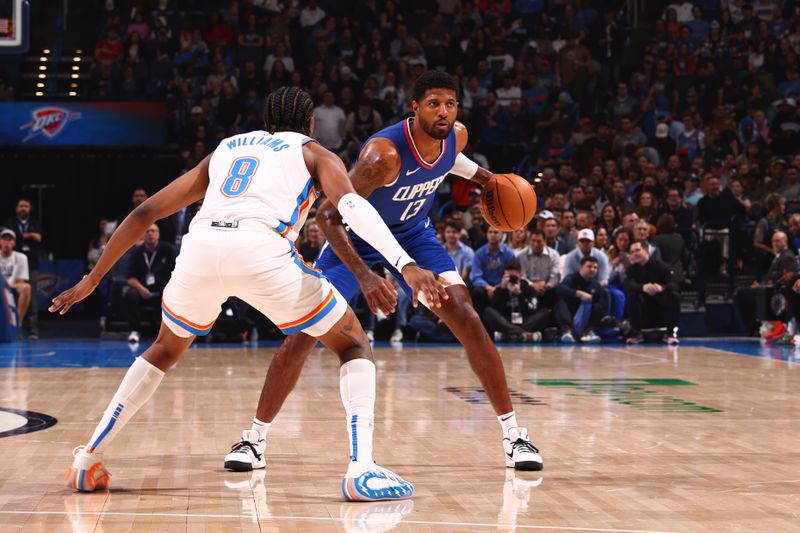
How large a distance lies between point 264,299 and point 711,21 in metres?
17.0

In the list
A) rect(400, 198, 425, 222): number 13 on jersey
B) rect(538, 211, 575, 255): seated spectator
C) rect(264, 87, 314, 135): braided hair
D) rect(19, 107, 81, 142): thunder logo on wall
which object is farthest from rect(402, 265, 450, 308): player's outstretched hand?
rect(19, 107, 81, 142): thunder logo on wall

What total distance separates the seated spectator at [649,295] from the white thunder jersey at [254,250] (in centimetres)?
949

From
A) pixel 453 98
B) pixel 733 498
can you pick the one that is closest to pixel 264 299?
pixel 453 98

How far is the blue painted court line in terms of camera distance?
10.7 m

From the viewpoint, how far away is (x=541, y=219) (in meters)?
14.3

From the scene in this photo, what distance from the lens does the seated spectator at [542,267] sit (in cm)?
1378

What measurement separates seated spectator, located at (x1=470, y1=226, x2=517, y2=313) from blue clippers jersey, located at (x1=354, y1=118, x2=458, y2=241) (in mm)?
7756

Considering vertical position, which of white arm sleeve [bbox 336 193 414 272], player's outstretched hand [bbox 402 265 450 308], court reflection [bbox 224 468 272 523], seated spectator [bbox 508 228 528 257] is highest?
seated spectator [bbox 508 228 528 257]

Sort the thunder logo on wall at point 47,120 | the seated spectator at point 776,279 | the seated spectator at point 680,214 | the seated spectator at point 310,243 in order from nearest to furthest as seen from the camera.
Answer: the seated spectator at point 310,243 < the seated spectator at point 776,279 < the seated spectator at point 680,214 < the thunder logo on wall at point 47,120

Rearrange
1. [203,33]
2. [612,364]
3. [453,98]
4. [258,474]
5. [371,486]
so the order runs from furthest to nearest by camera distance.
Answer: [203,33] → [612,364] → [453,98] → [258,474] → [371,486]

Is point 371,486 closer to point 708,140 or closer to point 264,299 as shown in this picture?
point 264,299

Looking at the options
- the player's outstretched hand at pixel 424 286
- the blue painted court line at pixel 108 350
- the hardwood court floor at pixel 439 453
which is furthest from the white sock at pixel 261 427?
the blue painted court line at pixel 108 350

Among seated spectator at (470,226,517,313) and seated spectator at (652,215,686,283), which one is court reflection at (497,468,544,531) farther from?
seated spectator at (652,215,686,283)

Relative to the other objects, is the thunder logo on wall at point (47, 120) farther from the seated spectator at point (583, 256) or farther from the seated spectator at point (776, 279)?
the seated spectator at point (776, 279)
